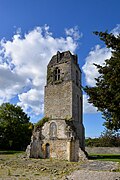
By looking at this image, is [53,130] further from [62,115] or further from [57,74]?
[57,74]

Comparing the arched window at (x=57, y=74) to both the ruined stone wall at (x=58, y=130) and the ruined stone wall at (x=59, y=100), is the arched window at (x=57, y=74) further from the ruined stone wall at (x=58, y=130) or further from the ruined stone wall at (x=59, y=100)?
the ruined stone wall at (x=58, y=130)

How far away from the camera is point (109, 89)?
12438 mm

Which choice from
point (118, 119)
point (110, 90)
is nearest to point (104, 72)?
point (110, 90)

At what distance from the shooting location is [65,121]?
3022 centimetres

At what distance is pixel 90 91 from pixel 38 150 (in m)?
19.3

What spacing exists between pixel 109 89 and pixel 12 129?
35191 millimetres

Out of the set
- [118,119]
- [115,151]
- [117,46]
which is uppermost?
[117,46]

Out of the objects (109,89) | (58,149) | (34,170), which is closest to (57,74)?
(58,149)

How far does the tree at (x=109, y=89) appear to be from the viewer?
473 inches

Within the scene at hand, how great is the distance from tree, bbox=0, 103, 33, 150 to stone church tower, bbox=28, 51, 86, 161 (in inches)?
564

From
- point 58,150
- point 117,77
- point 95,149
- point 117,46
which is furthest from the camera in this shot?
point 95,149

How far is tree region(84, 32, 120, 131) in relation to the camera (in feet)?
39.4

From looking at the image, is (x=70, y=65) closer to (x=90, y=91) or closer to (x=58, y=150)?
(x=58, y=150)

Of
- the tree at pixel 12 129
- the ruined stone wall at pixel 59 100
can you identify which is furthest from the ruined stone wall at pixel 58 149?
the tree at pixel 12 129
